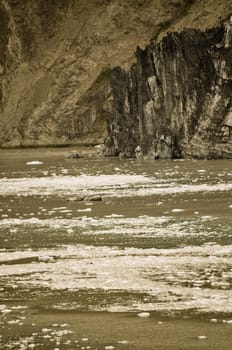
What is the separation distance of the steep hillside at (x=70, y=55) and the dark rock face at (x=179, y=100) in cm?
4008

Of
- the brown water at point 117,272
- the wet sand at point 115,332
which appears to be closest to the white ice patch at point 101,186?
the brown water at point 117,272

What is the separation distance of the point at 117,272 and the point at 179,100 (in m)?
44.7

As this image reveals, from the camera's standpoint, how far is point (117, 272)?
1230cm

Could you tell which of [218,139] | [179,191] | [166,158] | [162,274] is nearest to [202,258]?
[162,274]

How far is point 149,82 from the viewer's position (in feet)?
198

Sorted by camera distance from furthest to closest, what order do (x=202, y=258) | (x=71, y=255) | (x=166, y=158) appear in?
1. (x=166, y=158)
2. (x=71, y=255)
3. (x=202, y=258)

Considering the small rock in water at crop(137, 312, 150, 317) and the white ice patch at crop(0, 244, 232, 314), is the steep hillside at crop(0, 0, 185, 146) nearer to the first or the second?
the white ice patch at crop(0, 244, 232, 314)

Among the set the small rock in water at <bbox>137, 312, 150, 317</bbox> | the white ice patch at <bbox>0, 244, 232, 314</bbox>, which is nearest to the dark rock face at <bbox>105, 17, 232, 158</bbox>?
the white ice patch at <bbox>0, 244, 232, 314</bbox>

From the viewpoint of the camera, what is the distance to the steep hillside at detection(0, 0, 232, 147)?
111375mm

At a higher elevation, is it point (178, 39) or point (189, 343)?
point (178, 39)

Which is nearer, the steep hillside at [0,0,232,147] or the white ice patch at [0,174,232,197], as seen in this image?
the white ice patch at [0,174,232,197]

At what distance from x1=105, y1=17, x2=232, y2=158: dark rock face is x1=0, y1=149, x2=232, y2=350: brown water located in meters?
26.9

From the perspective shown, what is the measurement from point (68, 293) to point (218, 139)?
132 feet

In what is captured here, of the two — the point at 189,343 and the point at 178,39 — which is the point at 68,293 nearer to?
the point at 189,343
